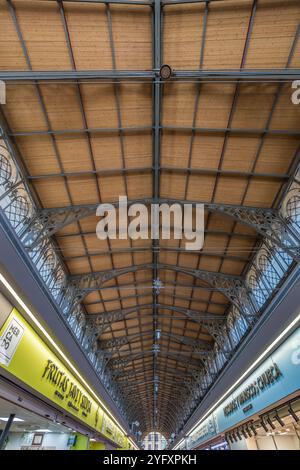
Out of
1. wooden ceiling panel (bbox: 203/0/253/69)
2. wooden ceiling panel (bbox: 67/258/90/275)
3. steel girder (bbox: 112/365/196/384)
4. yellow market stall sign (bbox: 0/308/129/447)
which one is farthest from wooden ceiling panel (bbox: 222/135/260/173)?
steel girder (bbox: 112/365/196/384)

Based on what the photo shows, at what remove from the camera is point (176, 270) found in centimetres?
1788

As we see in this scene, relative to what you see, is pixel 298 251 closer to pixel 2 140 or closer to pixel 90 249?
pixel 90 249

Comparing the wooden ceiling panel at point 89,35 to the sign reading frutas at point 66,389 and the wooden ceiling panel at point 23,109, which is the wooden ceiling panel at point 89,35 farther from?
the sign reading frutas at point 66,389

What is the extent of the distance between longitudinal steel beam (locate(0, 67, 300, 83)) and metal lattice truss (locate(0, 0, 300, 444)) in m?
0.04

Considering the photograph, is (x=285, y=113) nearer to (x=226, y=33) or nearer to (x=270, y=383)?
(x=226, y=33)

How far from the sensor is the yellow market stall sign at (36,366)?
8.27 meters

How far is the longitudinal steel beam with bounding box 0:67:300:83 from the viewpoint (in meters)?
8.36

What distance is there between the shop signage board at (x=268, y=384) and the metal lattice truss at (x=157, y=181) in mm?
2043

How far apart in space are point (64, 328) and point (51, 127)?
8.52 meters
